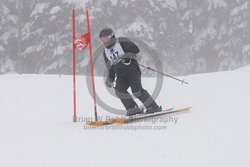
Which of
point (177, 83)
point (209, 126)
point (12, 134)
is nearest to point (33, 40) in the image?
point (177, 83)

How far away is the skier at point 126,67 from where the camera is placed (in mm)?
7590

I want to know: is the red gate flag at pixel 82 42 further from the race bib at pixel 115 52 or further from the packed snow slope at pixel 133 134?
the packed snow slope at pixel 133 134

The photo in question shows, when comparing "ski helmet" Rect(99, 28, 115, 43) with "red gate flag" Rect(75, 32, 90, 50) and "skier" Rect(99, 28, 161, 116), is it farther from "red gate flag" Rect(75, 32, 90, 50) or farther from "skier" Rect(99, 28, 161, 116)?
"red gate flag" Rect(75, 32, 90, 50)

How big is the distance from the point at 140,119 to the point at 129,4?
2096 centimetres

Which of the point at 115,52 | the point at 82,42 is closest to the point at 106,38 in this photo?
the point at 115,52

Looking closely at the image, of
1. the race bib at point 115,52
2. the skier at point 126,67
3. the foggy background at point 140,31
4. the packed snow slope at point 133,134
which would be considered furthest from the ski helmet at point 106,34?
the foggy background at point 140,31

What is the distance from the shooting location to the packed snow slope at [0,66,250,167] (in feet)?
16.1

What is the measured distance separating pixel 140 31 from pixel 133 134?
784 inches

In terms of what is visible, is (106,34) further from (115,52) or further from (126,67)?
(126,67)

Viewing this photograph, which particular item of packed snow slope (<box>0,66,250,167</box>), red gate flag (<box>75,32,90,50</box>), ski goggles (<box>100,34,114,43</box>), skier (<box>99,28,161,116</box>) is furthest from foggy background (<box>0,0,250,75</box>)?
ski goggles (<box>100,34,114,43</box>)

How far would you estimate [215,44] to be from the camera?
2931 centimetres

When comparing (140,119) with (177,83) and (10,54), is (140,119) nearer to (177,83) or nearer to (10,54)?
(177,83)

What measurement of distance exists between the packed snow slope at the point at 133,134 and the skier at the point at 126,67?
0.59 metres

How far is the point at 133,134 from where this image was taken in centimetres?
615
